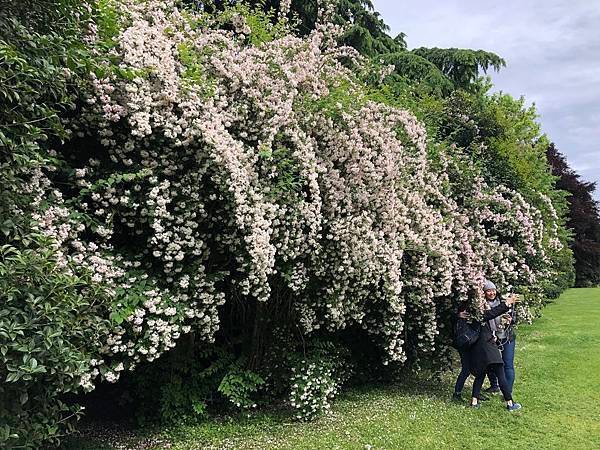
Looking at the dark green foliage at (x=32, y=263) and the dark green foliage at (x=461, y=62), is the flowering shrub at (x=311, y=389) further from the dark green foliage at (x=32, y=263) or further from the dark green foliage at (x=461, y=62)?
the dark green foliage at (x=461, y=62)

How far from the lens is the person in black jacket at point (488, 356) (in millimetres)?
6484

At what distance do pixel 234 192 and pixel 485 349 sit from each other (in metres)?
3.75

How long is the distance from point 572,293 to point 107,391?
2032 centimetres

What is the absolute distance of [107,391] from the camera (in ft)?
19.9

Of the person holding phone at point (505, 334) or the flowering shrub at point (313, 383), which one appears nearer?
the flowering shrub at point (313, 383)

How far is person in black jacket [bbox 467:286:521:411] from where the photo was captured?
6.48 metres

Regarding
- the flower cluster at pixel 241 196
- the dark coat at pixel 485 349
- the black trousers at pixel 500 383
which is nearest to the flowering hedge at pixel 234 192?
the flower cluster at pixel 241 196

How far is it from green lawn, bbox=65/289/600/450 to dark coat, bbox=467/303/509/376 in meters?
0.48

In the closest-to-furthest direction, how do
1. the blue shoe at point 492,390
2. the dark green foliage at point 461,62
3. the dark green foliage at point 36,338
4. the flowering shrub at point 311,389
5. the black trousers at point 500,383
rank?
the dark green foliage at point 36,338 → the flowering shrub at point 311,389 → the black trousers at point 500,383 → the blue shoe at point 492,390 → the dark green foliage at point 461,62

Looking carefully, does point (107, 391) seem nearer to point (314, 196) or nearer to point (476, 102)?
point (314, 196)

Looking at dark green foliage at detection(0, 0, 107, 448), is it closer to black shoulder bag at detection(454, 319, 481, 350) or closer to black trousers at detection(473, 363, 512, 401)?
black shoulder bag at detection(454, 319, 481, 350)

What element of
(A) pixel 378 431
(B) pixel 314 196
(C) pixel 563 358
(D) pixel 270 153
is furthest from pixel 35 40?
(C) pixel 563 358

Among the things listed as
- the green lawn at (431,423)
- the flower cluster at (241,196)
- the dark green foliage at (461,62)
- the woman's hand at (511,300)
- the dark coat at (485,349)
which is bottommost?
the green lawn at (431,423)

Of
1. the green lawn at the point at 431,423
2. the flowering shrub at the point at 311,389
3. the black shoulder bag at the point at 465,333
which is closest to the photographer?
the green lawn at the point at 431,423
